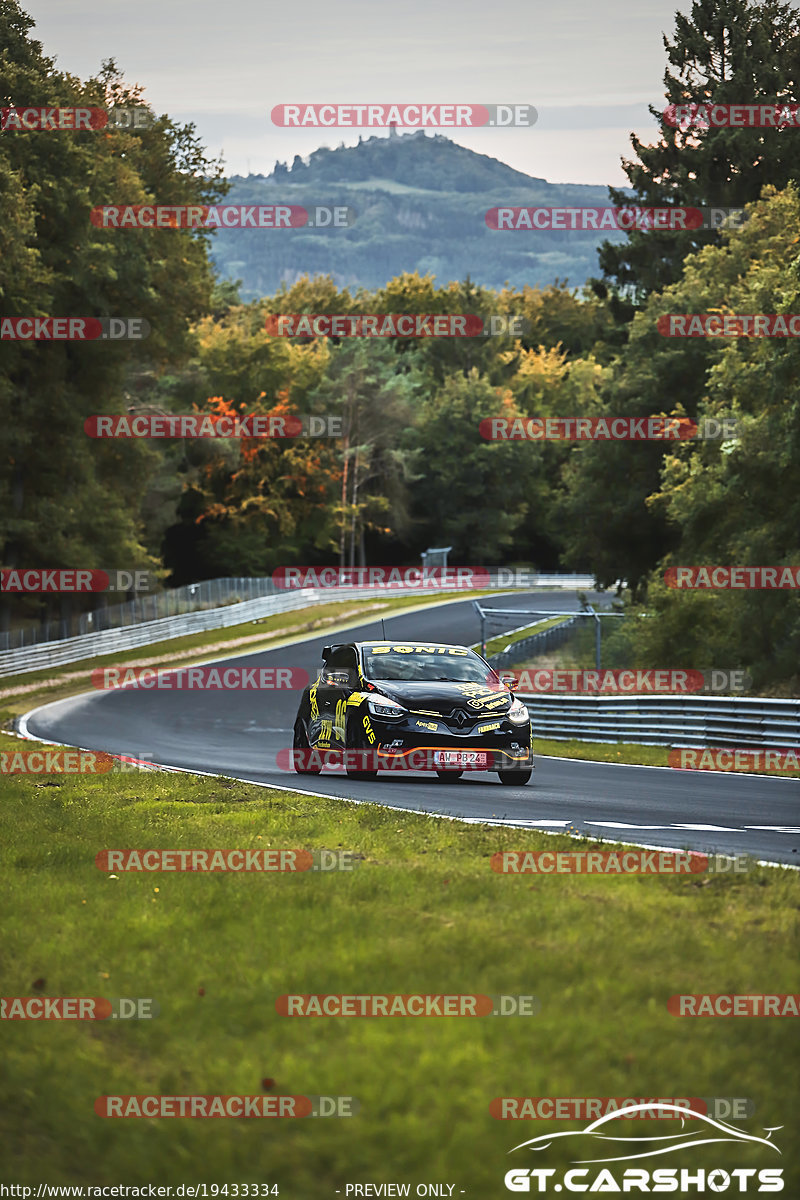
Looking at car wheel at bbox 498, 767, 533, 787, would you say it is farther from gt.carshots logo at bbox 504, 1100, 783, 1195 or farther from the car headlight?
gt.carshots logo at bbox 504, 1100, 783, 1195

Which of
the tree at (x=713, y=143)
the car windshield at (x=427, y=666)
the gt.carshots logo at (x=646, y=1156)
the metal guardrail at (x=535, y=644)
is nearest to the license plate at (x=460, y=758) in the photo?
the car windshield at (x=427, y=666)

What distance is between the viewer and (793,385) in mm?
32688

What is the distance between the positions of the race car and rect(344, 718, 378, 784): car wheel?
0.01 meters

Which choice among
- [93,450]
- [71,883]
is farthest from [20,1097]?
[93,450]

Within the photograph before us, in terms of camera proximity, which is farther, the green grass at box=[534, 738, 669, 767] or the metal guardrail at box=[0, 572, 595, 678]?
the metal guardrail at box=[0, 572, 595, 678]

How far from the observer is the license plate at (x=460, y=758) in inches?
635

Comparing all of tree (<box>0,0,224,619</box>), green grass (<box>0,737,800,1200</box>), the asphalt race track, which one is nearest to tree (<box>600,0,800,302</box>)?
tree (<box>0,0,224,619</box>)

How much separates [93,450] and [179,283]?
7242mm

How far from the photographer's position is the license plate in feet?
52.9

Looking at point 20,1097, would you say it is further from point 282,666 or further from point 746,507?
point 282,666

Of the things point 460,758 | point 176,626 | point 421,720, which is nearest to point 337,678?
point 421,720

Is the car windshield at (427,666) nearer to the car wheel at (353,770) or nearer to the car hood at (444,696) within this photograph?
the car hood at (444,696)

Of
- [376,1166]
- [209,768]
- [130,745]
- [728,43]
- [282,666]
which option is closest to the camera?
[376,1166]

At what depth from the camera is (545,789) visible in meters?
15.9
